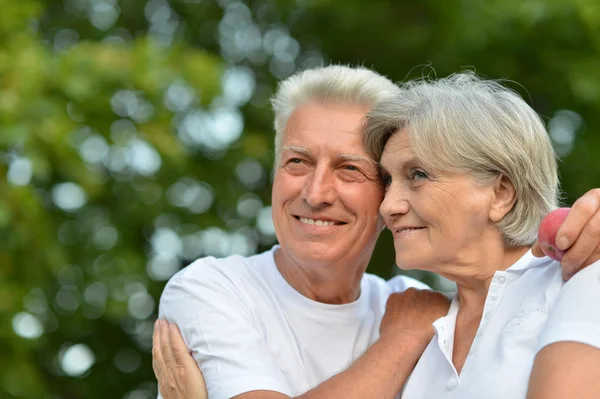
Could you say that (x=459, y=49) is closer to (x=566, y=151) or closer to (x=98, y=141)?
(x=566, y=151)

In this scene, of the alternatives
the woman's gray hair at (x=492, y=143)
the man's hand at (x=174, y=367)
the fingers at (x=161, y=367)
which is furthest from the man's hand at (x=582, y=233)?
the fingers at (x=161, y=367)

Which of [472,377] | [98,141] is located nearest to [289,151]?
[472,377]

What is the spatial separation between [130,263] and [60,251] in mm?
866

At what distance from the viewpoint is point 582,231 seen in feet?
7.57

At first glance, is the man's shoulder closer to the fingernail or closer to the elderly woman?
the elderly woman

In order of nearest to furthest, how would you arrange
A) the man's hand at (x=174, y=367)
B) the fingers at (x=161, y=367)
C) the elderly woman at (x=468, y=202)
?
1. the elderly woman at (x=468, y=202)
2. the man's hand at (x=174, y=367)
3. the fingers at (x=161, y=367)

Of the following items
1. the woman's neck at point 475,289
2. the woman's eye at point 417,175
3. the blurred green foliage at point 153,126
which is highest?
the woman's eye at point 417,175

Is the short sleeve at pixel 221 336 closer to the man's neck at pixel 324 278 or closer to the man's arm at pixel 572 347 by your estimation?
the man's neck at pixel 324 278

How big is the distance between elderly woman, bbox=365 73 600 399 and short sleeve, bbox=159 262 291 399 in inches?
18.1

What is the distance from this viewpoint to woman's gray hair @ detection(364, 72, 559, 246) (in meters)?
2.74

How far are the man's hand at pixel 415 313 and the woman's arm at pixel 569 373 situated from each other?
32.4 inches

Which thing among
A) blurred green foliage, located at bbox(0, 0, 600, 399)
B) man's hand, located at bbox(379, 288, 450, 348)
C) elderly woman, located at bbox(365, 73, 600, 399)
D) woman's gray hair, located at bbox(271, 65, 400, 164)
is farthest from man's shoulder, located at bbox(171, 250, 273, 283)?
blurred green foliage, located at bbox(0, 0, 600, 399)

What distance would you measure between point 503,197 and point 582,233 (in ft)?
1.68

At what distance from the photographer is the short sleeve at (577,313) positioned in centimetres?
217
